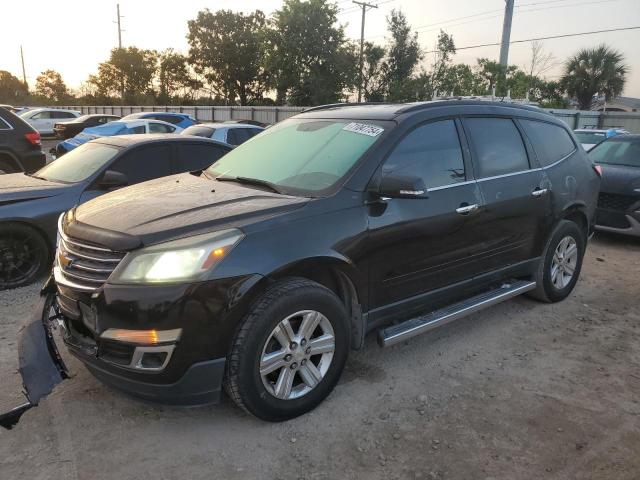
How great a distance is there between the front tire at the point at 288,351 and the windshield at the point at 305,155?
0.71 metres

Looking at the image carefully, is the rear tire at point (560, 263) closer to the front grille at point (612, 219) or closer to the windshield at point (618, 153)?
the front grille at point (612, 219)

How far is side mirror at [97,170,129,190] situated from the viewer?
5.24m

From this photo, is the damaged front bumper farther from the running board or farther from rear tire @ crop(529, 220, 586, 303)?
rear tire @ crop(529, 220, 586, 303)

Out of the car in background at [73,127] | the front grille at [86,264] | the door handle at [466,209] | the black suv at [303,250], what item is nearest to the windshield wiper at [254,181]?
the black suv at [303,250]

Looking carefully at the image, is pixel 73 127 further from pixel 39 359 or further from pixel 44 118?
pixel 39 359

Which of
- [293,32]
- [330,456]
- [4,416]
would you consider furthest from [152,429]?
[293,32]

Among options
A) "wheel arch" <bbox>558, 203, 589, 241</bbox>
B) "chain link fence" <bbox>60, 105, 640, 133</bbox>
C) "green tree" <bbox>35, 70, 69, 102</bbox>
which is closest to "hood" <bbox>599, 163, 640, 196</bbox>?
"wheel arch" <bbox>558, 203, 589, 241</bbox>

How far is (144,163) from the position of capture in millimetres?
5836

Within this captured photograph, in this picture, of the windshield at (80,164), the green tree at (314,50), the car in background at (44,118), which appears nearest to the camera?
the windshield at (80,164)

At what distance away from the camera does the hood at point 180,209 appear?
2758 mm

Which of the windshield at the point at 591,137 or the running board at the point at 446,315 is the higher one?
the windshield at the point at 591,137

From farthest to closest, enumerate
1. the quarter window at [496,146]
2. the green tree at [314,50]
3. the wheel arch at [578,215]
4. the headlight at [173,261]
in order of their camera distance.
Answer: the green tree at [314,50], the wheel arch at [578,215], the quarter window at [496,146], the headlight at [173,261]

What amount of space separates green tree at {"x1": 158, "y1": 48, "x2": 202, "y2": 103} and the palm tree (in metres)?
34.6

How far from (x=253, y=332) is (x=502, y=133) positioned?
9.02ft
